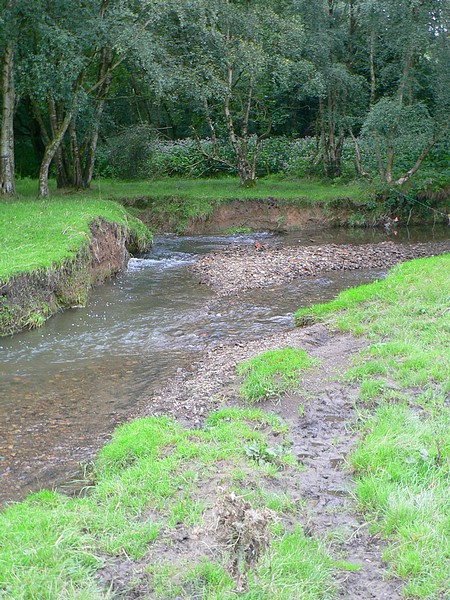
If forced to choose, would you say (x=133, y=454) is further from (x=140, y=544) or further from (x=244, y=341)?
(x=244, y=341)

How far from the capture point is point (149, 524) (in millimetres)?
5055

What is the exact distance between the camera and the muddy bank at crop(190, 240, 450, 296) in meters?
16.6

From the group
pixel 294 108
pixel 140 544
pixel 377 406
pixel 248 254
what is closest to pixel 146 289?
pixel 248 254

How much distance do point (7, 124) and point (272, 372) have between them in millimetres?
17073

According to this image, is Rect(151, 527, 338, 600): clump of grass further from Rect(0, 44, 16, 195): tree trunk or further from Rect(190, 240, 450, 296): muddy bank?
Rect(0, 44, 16, 195): tree trunk

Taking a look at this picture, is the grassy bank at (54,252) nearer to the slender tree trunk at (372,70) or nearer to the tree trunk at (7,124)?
the tree trunk at (7,124)

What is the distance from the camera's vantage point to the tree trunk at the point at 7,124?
67.9 feet

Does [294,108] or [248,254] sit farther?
[294,108]

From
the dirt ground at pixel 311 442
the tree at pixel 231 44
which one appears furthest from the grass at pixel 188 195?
the dirt ground at pixel 311 442

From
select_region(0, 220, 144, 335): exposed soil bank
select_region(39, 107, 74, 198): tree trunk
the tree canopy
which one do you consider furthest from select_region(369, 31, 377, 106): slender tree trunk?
select_region(0, 220, 144, 335): exposed soil bank

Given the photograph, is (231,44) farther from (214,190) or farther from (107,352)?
(107,352)

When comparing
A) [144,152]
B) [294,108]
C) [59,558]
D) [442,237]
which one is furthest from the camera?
[294,108]

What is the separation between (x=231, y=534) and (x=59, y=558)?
1317 millimetres

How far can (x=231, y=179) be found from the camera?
1292 inches
